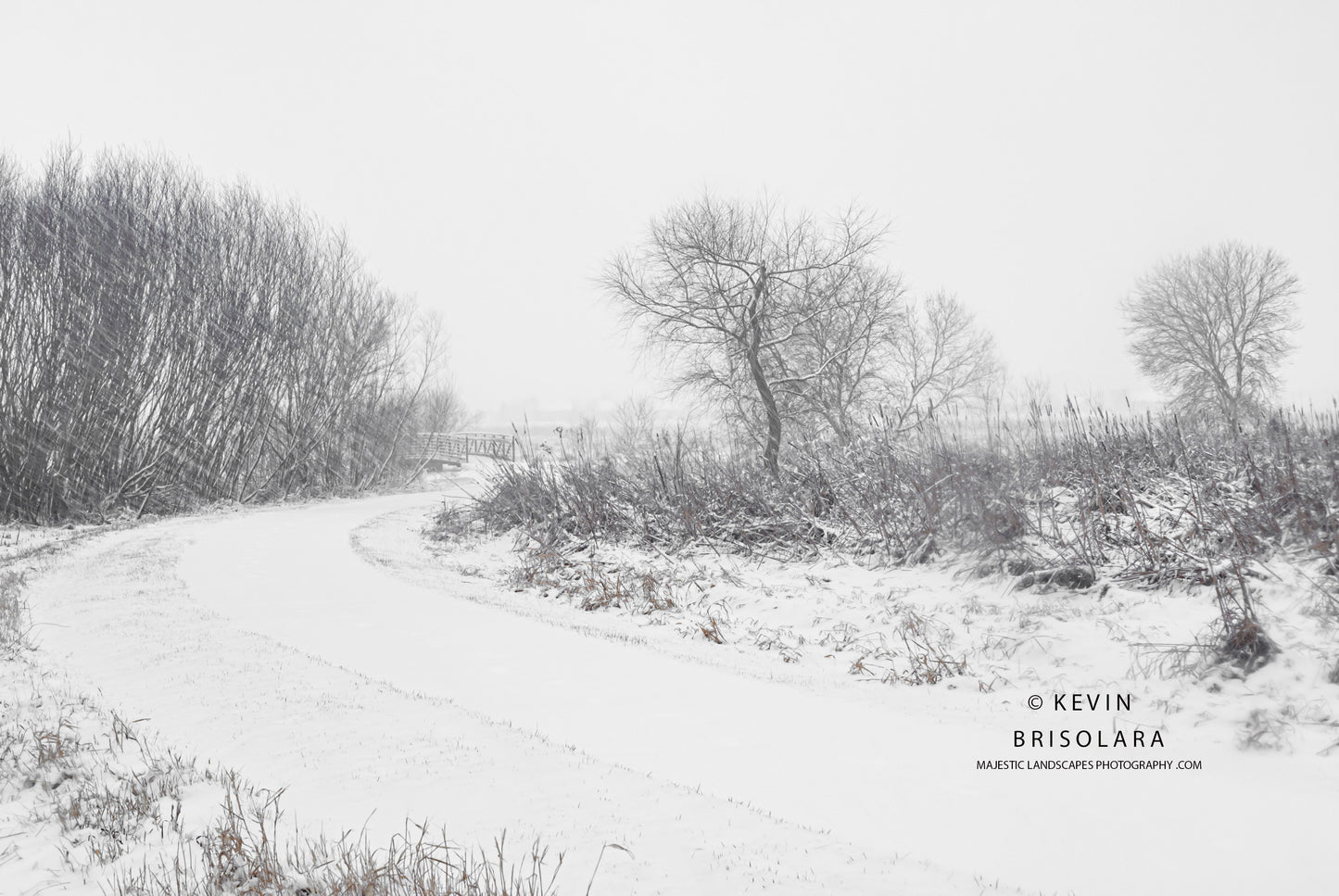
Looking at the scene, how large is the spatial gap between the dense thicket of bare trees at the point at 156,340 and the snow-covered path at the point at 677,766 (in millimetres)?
13897

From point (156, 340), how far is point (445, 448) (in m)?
26.6

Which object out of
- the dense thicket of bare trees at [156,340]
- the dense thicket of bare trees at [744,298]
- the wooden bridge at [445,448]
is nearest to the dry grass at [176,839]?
the dense thicket of bare trees at [744,298]

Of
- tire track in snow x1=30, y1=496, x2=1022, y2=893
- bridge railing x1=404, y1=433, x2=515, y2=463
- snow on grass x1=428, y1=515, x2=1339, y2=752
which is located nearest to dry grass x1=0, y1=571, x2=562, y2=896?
tire track in snow x1=30, y1=496, x2=1022, y2=893

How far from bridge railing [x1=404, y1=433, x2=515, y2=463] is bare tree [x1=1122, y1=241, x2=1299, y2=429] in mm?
28780

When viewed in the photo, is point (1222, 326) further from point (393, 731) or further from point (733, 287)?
point (393, 731)

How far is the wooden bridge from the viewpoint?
34.7 metres

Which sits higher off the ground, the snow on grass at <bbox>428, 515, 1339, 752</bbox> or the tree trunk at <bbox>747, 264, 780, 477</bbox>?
the tree trunk at <bbox>747, 264, 780, 477</bbox>

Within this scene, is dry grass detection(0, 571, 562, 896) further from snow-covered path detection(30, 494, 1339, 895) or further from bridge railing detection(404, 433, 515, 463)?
bridge railing detection(404, 433, 515, 463)

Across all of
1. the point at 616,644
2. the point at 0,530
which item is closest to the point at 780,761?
the point at 616,644

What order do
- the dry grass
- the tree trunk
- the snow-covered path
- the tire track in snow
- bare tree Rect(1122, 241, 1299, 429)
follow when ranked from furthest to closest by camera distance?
bare tree Rect(1122, 241, 1299, 429) < the tree trunk < the snow-covered path < the tire track in snow < the dry grass

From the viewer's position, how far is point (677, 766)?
4148 mm

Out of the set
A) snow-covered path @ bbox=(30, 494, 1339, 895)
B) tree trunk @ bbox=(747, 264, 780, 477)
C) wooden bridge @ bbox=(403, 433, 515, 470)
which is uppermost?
tree trunk @ bbox=(747, 264, 780, 477)

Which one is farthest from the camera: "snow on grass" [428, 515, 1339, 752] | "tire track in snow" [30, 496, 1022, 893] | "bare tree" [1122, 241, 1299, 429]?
"bare tree" [1122, 241, 1299, 429]

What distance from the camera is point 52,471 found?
→ 1788 cm
